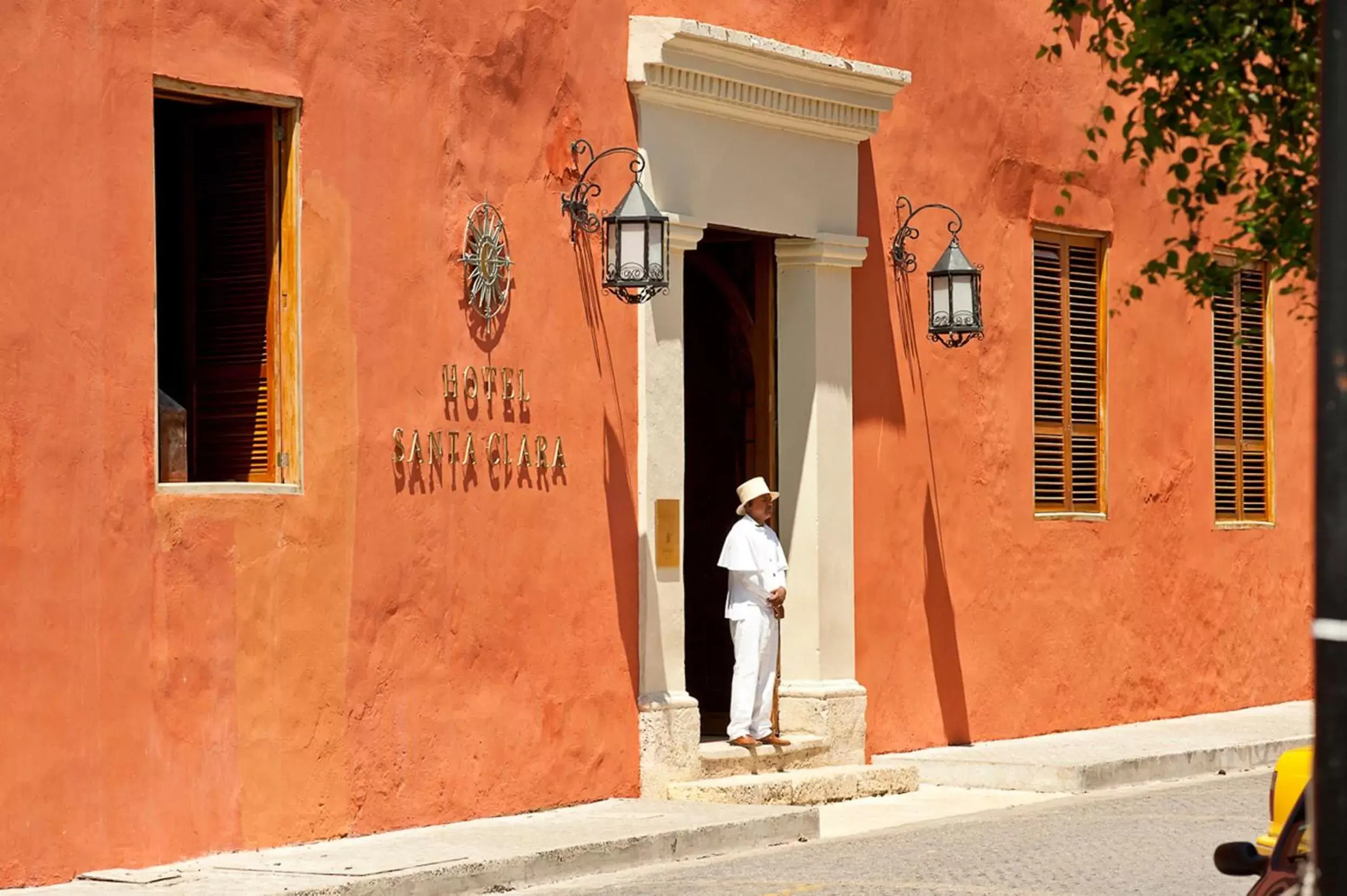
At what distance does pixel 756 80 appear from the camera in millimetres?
13367

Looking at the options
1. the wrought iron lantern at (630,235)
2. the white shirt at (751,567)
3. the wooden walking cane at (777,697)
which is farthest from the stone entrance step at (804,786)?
the wrought iron lantern at (630,235)

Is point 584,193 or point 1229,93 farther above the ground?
point 1229,93

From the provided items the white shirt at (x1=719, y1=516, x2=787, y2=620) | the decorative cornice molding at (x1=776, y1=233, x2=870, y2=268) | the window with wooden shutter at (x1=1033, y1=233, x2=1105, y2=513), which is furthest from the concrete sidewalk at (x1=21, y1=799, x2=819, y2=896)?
the window with wooden shutter at (x1=1033, y1=233, x2=1105, y2=513)

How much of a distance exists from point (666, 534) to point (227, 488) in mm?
3162

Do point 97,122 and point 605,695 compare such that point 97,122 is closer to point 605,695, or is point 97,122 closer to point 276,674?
point 276,674

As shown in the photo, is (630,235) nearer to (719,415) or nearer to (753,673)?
(753,673)

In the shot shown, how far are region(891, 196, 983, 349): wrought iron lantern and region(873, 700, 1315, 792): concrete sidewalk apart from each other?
2615mm

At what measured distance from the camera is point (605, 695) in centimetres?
1248

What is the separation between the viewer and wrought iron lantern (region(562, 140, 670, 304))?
39.8 feet

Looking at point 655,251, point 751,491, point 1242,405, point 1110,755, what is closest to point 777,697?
point 751,491

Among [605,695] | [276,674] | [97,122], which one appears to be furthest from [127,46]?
[605,695]

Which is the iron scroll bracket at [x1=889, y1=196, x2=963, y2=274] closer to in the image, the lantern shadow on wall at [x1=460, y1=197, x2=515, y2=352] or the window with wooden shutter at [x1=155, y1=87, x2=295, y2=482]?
the lantern shadow on wall at [x1=460, y1=197, x2=515, y2=352]

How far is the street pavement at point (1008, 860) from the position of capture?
9.86 metres

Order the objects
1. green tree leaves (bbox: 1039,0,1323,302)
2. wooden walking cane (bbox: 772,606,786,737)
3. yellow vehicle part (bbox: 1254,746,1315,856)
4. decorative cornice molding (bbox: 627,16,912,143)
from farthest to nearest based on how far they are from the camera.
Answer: wooden walking cane (bbox: 772,606,786,737) → decorative cornice molding (bbox: 627,16,912,143) → green tree leaves (bbox: 1039,0,1323,302) → yellow vehicle part (bbox: 1254,746,1315,856)
